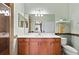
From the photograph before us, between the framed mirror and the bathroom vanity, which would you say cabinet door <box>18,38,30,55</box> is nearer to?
the bathroom vanity

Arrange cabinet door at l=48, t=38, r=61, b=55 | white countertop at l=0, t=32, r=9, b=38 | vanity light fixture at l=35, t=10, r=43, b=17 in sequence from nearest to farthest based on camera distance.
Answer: white countertop at l=0, t=32, r=9, b=38 → cabinet door at l=48, t=38, r=61, b=55 → vanity light fixture at l=35, t=10, r=43, b=17

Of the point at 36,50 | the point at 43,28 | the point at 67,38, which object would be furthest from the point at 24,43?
the point at 67,38

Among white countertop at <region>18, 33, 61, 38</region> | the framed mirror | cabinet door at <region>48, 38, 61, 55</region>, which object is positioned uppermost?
the framed mirror

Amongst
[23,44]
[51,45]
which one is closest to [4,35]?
[23,44]

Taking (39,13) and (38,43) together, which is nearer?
(38,43)

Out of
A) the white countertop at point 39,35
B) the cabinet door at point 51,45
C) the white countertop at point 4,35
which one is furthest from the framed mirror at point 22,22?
the white countertop at point 4,35

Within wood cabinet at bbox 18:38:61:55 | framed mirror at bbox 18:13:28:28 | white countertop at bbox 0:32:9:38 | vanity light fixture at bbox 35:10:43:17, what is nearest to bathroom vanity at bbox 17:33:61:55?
wood cabinet at bbox 18:38:61:55

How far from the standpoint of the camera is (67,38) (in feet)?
10.1

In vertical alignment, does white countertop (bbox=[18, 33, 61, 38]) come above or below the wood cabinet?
above

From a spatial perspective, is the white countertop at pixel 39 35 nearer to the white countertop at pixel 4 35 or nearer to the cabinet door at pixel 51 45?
the cabinet door at pixel 51 45

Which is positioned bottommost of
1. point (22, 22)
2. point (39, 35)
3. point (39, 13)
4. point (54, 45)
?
point (54, 45)

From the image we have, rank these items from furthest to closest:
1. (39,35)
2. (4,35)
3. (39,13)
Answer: (39,13) < (39,35) < (4,35)

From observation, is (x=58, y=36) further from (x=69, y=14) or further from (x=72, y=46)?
(x=69, y=14)

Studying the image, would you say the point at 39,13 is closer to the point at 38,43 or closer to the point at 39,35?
the point at 39,35
